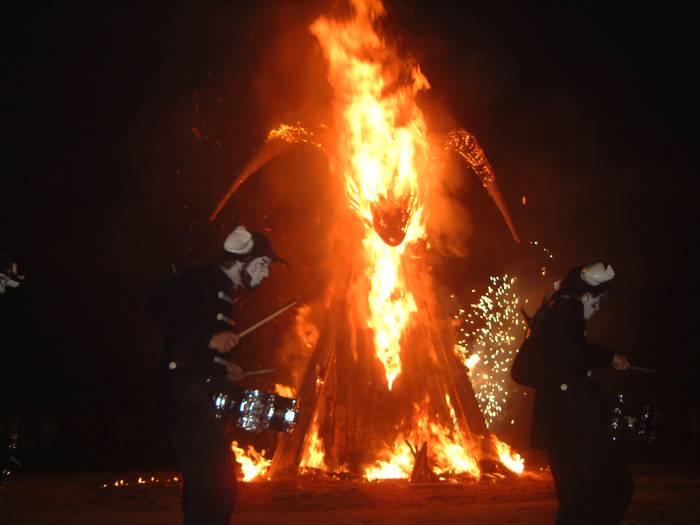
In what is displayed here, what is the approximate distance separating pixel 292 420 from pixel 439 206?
26.1 feet

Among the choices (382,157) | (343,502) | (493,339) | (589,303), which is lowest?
(343,502)

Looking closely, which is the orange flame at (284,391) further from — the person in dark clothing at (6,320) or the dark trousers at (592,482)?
the dark trousers at (592,482)

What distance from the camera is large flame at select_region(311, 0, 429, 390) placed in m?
11.2

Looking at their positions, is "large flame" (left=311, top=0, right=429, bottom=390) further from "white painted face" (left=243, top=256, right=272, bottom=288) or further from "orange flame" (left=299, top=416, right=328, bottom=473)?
"white painted face" (left=243, top=256, right=272, bottom=288)

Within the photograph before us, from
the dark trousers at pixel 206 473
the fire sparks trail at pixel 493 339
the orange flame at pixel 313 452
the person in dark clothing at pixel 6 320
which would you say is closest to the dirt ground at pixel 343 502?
the orange flame at pixel 313 452

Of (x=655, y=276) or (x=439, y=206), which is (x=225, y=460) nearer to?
(x=439, y=206)

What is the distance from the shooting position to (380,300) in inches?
441

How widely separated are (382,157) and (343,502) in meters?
4.98

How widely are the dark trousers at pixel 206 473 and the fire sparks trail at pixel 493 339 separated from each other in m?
14.6

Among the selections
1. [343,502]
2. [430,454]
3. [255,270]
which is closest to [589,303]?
[255,270]

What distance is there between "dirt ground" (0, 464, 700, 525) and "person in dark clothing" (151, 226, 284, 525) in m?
3.50

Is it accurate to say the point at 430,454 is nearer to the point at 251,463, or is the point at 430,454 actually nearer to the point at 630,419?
the point at 251,463

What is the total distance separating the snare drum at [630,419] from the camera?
5238mm

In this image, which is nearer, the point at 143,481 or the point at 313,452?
the point at 143,481
